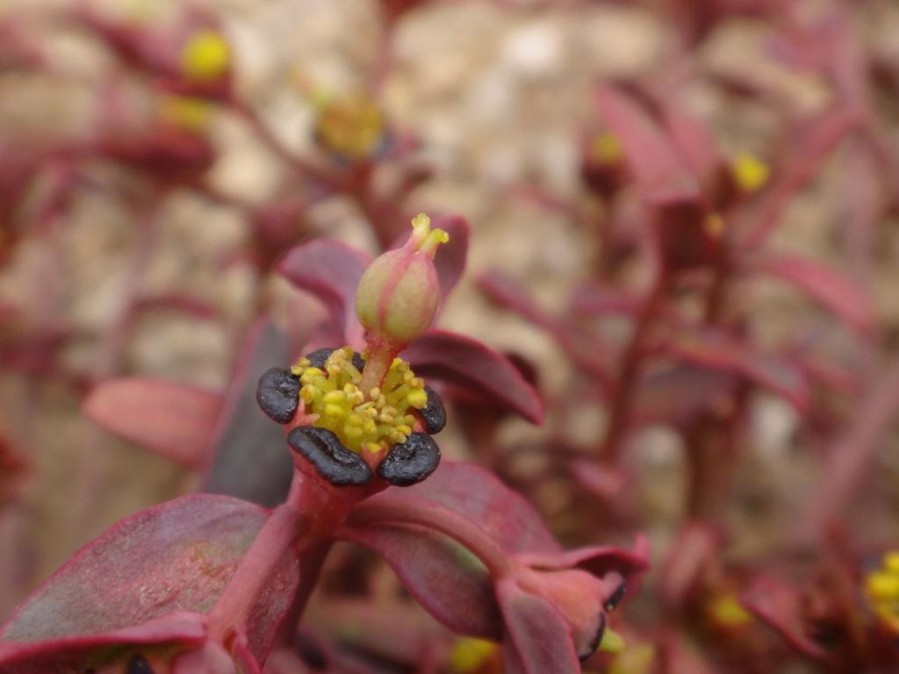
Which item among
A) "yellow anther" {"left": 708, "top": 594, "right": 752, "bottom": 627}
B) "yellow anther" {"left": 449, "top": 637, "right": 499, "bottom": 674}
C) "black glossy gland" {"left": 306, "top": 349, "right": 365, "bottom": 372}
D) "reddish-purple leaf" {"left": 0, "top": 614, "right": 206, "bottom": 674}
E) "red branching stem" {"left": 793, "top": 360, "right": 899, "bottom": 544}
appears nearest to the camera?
"reddish-purple leaf" {"left": 0, "top": 614, "right": 206, "bottom": 674}

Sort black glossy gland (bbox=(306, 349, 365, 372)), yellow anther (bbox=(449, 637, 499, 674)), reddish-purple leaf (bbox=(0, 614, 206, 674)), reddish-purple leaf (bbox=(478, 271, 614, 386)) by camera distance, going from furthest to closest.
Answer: reddish-purple leaf (bbox=(478, 271, 614, 386)) < yellow anther (bbox=(449, 637, 499, 674)) < black glossy gland (bbox=(306, 349, 365, 372)) < reddish-purple leaf (bbox=(0, 614, 206, 674))

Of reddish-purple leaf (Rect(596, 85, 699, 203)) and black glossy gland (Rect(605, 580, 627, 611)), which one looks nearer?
black glossy gland (Rect(605, 580, 627, 611))

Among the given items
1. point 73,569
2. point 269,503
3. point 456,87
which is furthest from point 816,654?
point 456,87

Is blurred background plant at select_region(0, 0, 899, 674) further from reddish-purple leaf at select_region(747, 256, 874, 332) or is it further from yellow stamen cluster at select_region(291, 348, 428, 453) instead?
yellow stamen cluster at select_region(291, 348, 428, 453)

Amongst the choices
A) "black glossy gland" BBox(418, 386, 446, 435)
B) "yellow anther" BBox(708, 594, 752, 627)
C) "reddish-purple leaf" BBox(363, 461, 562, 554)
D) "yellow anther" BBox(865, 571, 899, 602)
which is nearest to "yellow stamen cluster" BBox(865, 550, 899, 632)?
"yellow anther" BBox(865, 571, 899, 602)

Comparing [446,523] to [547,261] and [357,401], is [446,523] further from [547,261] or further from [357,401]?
[547,261]

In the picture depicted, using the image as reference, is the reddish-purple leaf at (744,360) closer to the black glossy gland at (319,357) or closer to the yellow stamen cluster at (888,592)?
the yellow stamen cluster at (888,592)

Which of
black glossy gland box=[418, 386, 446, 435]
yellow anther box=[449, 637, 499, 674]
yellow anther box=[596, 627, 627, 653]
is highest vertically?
black glossy gland box=[418, 386, 446, 435]

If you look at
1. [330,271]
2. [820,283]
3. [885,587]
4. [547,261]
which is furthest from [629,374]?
[547,261]

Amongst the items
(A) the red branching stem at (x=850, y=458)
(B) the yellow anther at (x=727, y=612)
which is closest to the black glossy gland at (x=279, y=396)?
(B) the yellow anther at (x=727, y=612)
